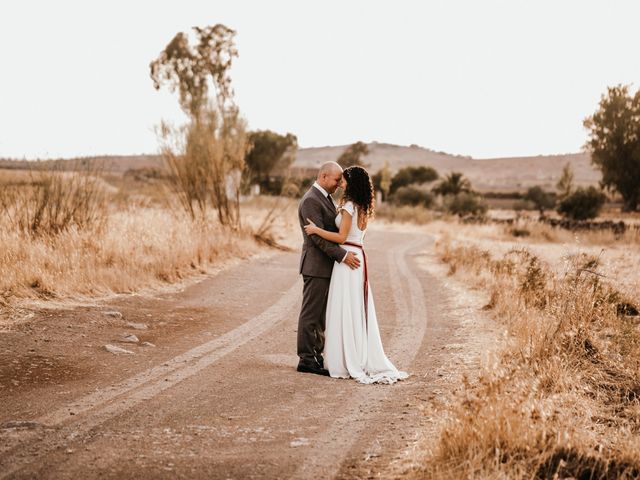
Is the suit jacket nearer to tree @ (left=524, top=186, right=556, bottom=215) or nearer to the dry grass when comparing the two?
the dry grass

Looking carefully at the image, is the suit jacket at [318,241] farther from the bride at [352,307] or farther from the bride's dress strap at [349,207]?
the bride's dress strap at [349,207]

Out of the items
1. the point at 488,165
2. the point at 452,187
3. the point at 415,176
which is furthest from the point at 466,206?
the point at 488,165

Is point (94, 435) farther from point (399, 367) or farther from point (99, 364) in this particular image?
point (399, 367)

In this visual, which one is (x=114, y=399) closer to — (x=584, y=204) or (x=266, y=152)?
(x=584, y=204)

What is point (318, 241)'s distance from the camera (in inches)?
287

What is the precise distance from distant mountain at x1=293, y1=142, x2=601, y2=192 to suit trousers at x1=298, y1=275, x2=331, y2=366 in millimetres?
80731

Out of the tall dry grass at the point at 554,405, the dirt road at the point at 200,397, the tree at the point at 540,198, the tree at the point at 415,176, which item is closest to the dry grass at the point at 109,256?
the dirt road at the point at 200,397

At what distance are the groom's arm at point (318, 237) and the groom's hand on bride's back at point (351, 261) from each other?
46mm

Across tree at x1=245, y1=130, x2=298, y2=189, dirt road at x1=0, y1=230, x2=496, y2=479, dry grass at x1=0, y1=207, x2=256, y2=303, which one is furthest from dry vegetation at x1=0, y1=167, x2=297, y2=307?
tree at x1=245, y1=130, x2=298, y2=189

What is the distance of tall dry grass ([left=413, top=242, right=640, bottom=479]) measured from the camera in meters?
4.22

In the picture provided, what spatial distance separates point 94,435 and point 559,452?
304 cm

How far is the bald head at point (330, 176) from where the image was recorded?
7.18 meters

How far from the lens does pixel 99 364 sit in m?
7.13

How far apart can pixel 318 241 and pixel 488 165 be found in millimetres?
115543
